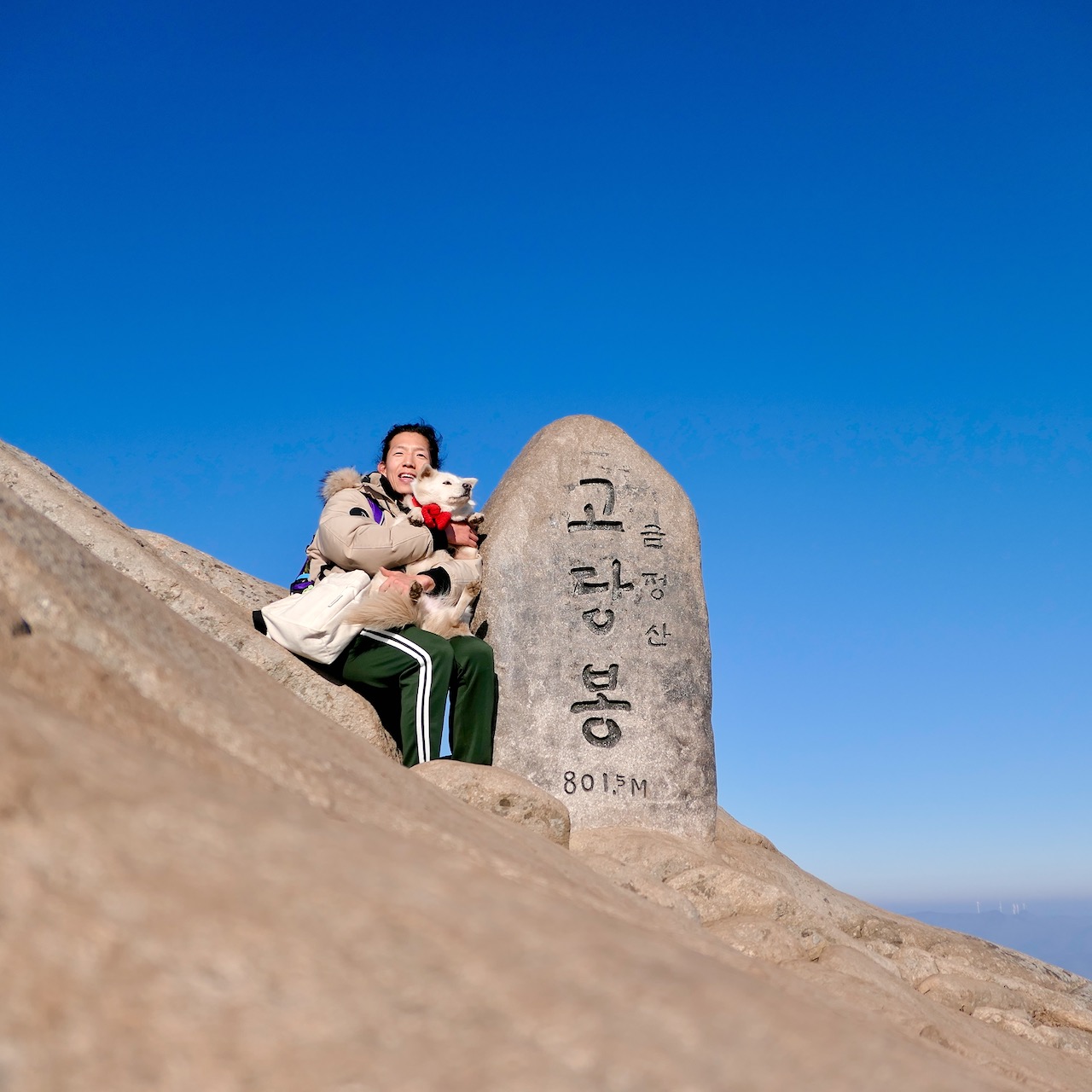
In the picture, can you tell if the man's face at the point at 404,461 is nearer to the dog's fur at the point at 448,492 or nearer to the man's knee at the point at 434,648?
the dog's fur at the point at 448,492

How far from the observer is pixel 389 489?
20.1 feet

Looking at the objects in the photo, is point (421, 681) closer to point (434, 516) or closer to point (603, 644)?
point (434, 516)

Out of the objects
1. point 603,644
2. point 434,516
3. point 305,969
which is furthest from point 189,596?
point 305,969

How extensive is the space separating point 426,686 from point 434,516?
1.16m

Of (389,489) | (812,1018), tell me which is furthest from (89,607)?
(389,489)

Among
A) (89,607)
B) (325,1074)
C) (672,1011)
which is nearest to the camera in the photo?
(325,1074)

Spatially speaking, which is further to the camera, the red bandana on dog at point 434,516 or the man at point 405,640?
the red bandana on dog at point 434,516

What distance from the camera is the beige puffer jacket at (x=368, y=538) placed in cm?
543

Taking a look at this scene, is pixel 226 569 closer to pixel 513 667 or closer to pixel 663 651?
pixel 513 667

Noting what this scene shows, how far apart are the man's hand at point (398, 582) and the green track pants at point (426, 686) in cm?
20

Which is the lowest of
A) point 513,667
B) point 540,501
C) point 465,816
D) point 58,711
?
point 58,711

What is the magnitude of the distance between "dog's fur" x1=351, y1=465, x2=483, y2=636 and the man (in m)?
0.04

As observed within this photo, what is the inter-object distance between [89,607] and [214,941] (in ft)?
3.79

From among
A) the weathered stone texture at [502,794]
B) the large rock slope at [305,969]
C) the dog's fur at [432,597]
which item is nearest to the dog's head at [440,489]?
the dog's fur at [432,597]
